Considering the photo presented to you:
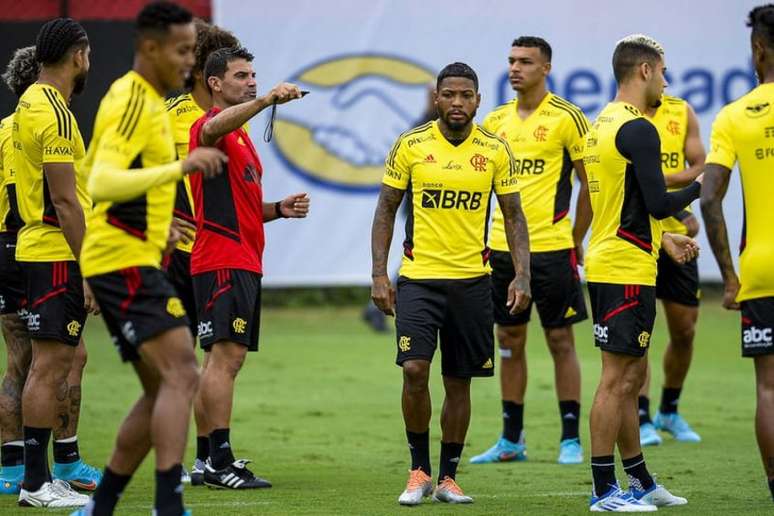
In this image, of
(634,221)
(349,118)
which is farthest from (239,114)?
(349,118)

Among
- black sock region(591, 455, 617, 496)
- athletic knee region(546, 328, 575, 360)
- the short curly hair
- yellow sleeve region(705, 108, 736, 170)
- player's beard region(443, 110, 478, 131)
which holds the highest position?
the short curly hair

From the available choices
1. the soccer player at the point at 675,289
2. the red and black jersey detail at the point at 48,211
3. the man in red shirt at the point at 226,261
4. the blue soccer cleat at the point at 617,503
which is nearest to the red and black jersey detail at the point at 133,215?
the red and black jersey detail at the point at 48,211

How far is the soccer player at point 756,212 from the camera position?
21.3 ft

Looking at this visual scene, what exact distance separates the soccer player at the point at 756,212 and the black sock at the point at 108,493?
3.10 m

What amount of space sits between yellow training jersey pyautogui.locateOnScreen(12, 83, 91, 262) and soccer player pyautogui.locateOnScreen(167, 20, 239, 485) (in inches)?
34.8

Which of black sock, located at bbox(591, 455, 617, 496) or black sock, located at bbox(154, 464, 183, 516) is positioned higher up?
black sock, located at bbox(154, 464, 183, 516)

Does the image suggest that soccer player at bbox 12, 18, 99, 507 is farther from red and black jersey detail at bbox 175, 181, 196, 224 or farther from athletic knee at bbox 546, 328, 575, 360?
athletic knee at bbox 546, 328, 575, 360

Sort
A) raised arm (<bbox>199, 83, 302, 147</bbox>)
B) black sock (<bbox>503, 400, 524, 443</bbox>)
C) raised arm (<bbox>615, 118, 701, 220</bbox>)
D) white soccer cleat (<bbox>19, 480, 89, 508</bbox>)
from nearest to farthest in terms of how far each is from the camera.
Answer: raised arm (<bbox>615, 118, 701, 220</bbox>) < raised arm (<bbox>199, 83, 302, 147</bbox>) < white soccer cleat (<bbox>19, 480, 89, 508</bbox>) < black sock (<bbox>503, 400, 524, 443</bbox>)

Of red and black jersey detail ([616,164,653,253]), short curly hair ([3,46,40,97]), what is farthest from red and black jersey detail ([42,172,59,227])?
red and black jersey detail ([616,164,653,253])

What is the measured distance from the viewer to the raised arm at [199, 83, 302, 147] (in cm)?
713

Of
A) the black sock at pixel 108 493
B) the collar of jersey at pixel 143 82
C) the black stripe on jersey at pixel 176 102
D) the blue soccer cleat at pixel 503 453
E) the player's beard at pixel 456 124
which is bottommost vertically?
the blue soccer cleat at pixel 503 453

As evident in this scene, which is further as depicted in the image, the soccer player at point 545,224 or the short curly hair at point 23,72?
the soccer player at point 545,224

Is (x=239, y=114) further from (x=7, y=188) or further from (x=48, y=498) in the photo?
(x=48, y=498)

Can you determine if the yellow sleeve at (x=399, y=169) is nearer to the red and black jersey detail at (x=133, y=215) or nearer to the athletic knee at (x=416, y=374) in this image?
the athletic knee at (x=416, y=374)
